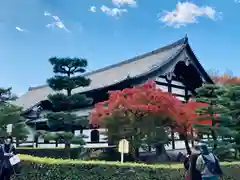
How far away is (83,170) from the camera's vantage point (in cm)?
768

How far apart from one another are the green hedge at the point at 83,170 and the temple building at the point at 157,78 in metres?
8.70

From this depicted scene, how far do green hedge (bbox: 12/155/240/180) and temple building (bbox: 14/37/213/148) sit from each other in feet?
28.6

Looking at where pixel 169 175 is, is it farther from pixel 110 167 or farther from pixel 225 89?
pixel 225 89

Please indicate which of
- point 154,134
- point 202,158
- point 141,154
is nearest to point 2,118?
point 141,154

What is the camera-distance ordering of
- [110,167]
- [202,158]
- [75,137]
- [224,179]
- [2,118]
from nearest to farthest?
[202,158] → [110,167] → [224,179] → [75,137] → [2,118]

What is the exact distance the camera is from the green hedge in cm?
743

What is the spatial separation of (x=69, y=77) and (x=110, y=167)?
27.5 ft

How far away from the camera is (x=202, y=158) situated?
620 cm

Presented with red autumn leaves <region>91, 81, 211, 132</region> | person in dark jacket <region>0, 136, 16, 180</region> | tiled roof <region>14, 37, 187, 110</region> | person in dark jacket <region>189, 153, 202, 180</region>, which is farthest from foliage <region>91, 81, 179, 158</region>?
person in dark jacket <region>189, 153, 202, 180</region>

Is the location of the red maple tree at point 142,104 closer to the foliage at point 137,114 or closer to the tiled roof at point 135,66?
the foliage at point 137,114

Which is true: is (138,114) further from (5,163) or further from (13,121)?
(13,121)

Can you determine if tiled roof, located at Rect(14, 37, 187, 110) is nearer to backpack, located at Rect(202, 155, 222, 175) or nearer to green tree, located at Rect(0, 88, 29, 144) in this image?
green tree, located at Rect(0, 88, 29, 144)

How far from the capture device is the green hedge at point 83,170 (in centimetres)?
743

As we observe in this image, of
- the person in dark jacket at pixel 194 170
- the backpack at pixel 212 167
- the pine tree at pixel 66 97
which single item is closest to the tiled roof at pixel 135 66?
the pine tree at pixel 66 97
